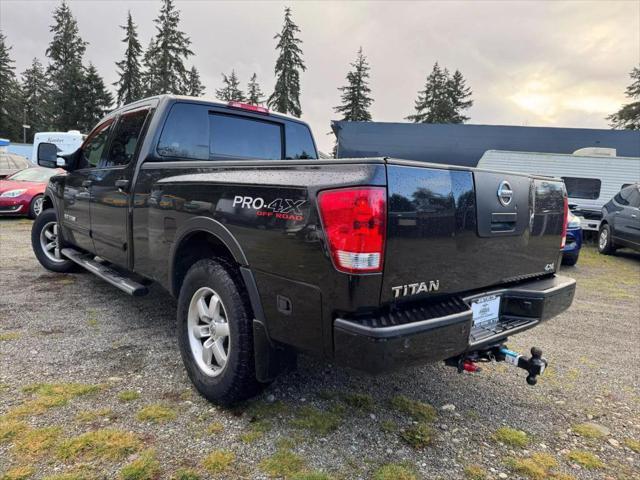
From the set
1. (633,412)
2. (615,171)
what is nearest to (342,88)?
(615,171)

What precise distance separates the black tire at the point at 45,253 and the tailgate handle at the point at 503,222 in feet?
17.3

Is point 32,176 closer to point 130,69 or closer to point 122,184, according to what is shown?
point 122,184

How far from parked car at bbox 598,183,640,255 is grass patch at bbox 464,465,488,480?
9.23 meters

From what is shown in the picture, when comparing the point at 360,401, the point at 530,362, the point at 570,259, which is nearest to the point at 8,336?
the point at 360,401

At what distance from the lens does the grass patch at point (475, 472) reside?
2.13 m

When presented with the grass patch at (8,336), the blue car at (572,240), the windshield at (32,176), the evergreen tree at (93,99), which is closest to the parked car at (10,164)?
the windshield at (32,176)

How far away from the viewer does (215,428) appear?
2.39 metres

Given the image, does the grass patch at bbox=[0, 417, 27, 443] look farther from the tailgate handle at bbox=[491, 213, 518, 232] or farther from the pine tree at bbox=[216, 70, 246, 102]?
the pine tree at bbox=[216, 70, 246, 102]

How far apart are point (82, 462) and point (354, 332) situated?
148cm

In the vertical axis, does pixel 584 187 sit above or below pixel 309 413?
above

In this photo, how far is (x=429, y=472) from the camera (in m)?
2.13

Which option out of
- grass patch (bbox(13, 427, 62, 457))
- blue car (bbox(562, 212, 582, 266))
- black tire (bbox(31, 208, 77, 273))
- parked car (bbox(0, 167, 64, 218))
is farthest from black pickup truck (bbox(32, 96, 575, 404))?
parked car (bbox(0, 167, 64, 218))

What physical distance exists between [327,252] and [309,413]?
1226 millimetres

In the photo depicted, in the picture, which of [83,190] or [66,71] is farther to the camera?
[66,71]
